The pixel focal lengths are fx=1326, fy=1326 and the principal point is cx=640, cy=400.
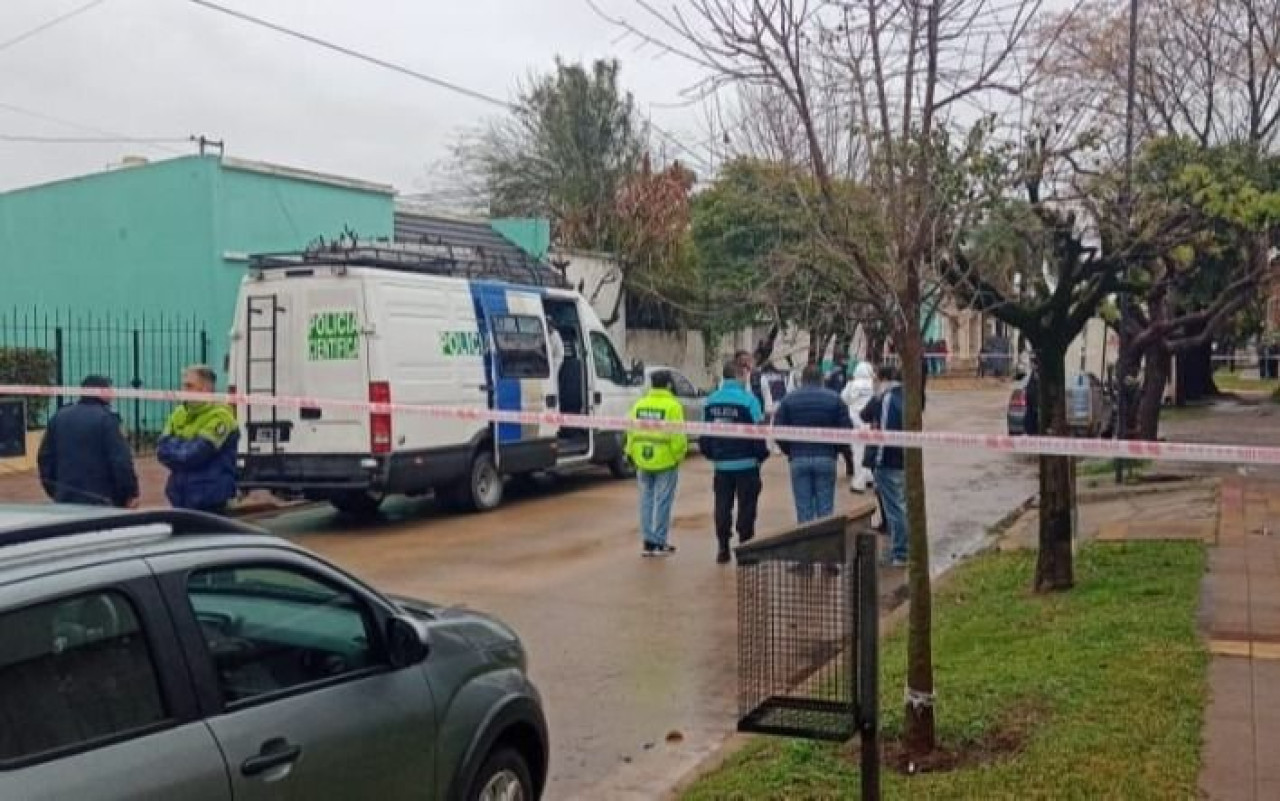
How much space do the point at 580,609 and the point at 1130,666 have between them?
13.9 feet

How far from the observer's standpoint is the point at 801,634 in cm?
512

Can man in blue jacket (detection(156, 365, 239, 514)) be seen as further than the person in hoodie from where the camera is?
A: No

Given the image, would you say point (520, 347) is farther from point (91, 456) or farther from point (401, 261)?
point (91, 456)

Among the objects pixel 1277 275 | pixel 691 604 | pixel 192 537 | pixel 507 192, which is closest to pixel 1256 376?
pixel 507 192

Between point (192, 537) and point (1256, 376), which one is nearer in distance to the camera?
point (192, 537)

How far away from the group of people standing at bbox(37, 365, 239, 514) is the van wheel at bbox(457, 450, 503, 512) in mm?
5488

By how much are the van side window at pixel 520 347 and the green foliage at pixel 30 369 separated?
6321 millimetres

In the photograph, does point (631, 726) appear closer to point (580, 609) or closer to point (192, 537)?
point (580, 609)

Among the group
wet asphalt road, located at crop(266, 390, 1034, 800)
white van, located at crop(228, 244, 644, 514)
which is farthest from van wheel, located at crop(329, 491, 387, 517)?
wet asphalt road, located at crop(266, 390, 1034, 800)

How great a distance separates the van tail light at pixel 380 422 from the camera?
44.7 ft

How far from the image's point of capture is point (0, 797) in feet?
9.66

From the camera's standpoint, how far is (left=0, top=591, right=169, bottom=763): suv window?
Answer: 10.3ft

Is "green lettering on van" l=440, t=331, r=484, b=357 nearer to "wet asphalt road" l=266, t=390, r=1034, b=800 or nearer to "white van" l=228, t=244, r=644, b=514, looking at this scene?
"white van" l=228, t=244, r=644, b=514

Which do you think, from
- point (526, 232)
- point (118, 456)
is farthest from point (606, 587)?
point (526, 232)
